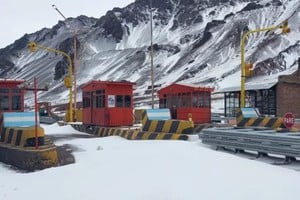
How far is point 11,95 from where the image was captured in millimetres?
16562

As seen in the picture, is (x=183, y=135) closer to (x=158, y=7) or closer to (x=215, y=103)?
(x=215, y=103)

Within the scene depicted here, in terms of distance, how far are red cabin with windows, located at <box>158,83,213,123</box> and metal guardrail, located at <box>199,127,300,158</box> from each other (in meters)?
9.60

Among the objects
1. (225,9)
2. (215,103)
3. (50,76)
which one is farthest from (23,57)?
(215,103)

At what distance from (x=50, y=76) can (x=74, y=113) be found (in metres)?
100

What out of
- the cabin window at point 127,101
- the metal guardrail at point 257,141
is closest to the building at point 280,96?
the cabin window at point 127,101

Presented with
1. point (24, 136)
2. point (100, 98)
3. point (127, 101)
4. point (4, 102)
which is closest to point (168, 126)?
point (127, 101)

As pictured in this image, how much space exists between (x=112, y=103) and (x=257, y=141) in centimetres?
1095

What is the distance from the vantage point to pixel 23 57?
170 m

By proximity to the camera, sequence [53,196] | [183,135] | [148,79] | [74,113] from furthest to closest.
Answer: [148,79] → [74,113] → [183,135] → [53,196]

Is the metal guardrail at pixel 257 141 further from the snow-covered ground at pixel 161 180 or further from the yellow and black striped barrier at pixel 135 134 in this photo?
the yellow and black striped barrier at pixel 135 134

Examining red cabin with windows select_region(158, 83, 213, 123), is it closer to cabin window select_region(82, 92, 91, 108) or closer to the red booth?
the red booth

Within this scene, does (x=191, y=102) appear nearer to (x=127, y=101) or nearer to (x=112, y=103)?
(x=127, y=101)

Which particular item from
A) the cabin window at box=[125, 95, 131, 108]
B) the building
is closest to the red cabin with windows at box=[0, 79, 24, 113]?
the cabin window at box=[125, 95, 131, 108]

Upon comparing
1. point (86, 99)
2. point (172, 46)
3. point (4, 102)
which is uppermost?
point (172, 46)
